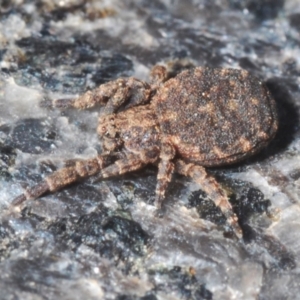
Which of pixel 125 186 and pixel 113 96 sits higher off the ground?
pixel 113 96

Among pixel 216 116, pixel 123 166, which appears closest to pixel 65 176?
pixel 123 166

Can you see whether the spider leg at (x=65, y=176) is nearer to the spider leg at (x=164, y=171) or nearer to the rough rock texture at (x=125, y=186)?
the rough rock texture at (x=125, y=186)

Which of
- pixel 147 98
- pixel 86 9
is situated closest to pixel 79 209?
pixel 147 98

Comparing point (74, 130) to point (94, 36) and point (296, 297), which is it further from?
point (296, 297)

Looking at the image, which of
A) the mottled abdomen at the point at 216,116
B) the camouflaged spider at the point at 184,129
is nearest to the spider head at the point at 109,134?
the camouflaged spider at the point at 184,129

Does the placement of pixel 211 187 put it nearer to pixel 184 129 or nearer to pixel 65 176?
pixel 184 129

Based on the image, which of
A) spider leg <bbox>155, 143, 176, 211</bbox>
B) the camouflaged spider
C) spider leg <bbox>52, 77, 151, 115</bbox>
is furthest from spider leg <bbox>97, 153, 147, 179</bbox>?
spider leg <bbox>52, 77, 151, 115</bbox>
